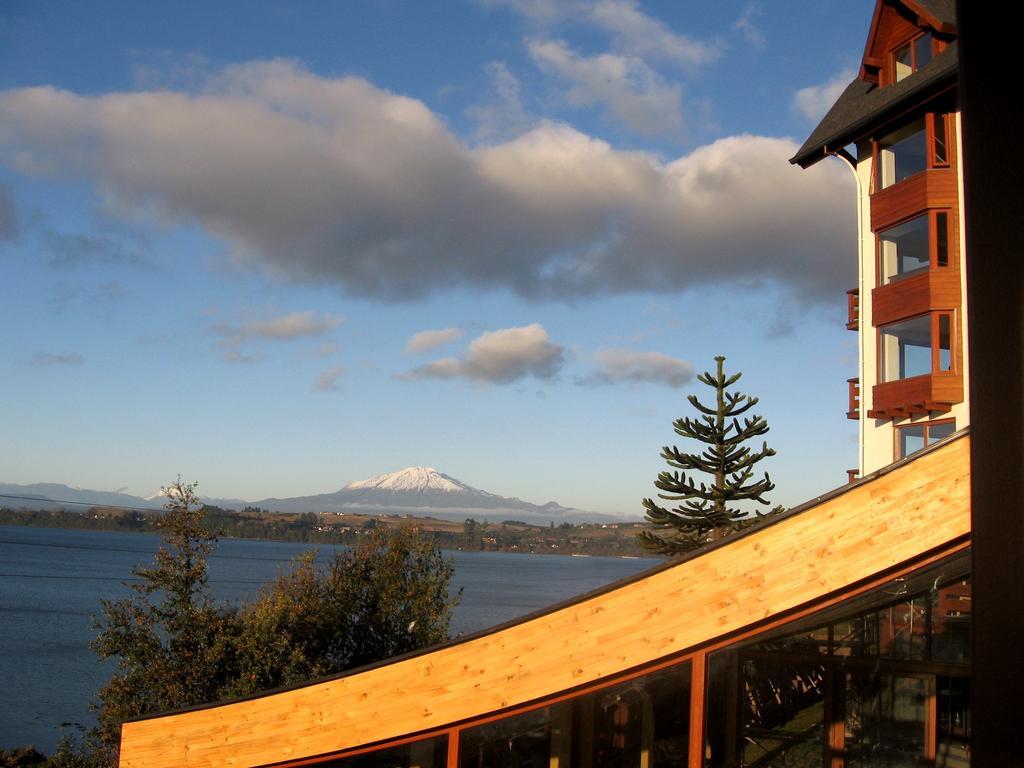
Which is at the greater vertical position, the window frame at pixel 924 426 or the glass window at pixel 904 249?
the glass window at pixel 904 249

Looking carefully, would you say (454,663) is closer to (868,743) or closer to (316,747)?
(316,747)

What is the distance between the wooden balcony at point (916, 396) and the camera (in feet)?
53.2

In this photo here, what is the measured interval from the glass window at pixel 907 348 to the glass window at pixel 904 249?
1.02 m

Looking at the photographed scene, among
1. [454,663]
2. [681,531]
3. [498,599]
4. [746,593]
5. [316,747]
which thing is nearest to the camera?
[746,593]

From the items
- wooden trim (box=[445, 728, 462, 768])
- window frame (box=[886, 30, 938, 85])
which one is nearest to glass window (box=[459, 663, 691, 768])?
wooden trim (box=[445, 728, 462, 768])

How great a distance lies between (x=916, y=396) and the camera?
16891 millimetres

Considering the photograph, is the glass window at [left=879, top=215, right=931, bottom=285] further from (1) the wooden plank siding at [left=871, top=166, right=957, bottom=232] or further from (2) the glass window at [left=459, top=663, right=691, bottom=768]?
(2) the glass window at [left=459, top=663, right=691, bottom=768]

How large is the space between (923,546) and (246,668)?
16.2 m

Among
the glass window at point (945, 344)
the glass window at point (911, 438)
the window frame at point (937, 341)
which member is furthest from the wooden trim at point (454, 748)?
the glass window at point (911, 438)

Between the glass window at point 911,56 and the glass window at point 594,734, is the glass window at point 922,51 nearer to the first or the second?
the glass window at point 911,56

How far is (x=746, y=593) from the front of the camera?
679 cm

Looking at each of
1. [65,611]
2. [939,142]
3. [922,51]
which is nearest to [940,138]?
[939,142]

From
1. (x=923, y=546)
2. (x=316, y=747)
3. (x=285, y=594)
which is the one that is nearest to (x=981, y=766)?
(x=923, y=546)

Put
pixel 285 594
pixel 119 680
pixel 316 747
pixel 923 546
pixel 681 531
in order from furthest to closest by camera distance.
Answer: pixel 681 531, pixel 285 594, pixel 119 680, pixel 316 747, pixel 923 546
